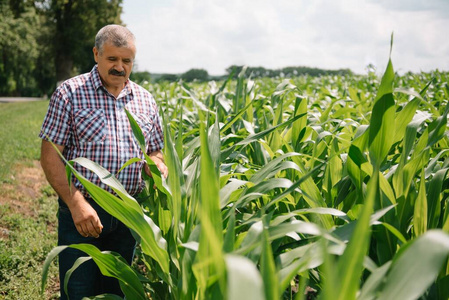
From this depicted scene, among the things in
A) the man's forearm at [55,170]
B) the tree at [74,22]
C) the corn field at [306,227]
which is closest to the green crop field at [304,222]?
the corn field at [306,227]

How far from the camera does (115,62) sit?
225 centimetres

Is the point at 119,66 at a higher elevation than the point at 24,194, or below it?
higher

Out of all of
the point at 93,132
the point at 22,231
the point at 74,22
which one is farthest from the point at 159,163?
the point at 74,22

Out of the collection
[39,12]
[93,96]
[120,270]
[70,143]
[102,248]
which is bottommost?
[102,248]

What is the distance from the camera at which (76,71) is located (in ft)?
174

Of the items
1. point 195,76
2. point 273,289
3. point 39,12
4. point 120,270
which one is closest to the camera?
point 273,289

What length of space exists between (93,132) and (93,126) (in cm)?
3

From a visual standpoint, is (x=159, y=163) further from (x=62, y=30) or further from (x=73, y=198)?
(x=62, y=30)

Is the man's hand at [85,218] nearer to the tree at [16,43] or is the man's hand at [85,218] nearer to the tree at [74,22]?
the tree at [16,43]

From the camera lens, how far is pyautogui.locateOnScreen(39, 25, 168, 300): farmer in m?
2.19

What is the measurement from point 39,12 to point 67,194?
42947 millimetres

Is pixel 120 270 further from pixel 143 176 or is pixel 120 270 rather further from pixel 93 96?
pixel 93 96

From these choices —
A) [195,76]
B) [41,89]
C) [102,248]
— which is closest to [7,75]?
[41,89]

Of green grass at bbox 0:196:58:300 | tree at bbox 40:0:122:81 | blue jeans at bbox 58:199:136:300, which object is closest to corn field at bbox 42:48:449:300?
blue jeans at bbox 58:199:136:300
